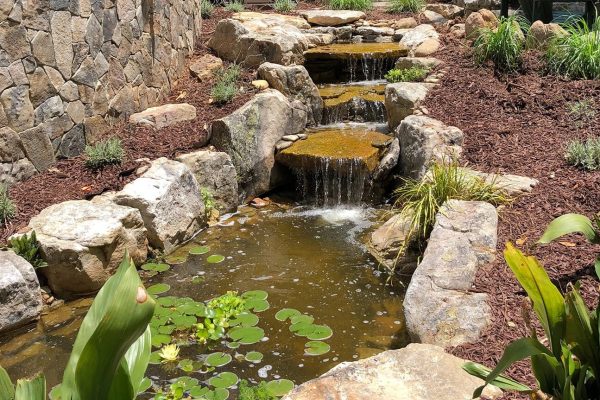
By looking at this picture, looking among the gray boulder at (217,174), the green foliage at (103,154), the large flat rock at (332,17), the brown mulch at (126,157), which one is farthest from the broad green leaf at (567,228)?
the large flat rock at (332,17)

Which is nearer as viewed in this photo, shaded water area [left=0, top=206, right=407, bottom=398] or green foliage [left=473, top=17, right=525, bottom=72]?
shaded water area [left=0, top=206, right=407, bottom=398]

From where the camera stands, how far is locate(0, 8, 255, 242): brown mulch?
5.50 meters

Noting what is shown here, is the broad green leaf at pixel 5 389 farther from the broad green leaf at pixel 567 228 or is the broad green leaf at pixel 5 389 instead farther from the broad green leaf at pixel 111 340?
the broad green leaf at pixel 567 228

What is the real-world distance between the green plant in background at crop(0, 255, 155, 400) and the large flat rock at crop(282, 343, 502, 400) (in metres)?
1.26

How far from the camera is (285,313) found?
4539 mm

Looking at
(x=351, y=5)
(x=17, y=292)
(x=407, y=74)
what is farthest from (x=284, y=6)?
(x=17, y=292)

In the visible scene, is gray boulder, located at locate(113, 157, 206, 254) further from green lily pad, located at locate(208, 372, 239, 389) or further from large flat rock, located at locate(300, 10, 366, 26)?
large flat rock, located at locate(300, 10, 366, 26)

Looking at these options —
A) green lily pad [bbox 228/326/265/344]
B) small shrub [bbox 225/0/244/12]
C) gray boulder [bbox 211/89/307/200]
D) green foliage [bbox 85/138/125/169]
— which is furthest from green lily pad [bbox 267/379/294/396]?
small shrub [bbox 225/0/244/12]

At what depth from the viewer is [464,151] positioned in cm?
637

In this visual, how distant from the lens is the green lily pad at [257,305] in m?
4.63

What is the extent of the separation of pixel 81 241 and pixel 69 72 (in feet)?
6.86

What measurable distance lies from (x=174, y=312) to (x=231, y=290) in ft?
1.86

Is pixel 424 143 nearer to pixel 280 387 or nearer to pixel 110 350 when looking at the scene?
pixel 280 387

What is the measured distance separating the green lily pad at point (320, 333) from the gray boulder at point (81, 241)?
1.79 meters
